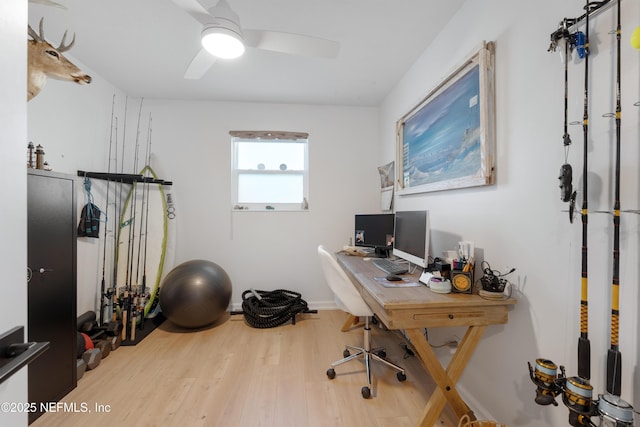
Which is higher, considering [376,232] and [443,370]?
[376,232]

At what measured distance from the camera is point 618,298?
2.84ft

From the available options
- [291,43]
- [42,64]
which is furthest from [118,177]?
[291,43]

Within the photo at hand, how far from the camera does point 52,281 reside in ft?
5.17

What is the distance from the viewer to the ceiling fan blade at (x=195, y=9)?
1.30 metres

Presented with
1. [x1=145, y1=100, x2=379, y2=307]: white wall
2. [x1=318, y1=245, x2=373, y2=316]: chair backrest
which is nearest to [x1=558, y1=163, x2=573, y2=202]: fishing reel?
[x1=318, y1=245, x2=373, y2=316]: chair backrest

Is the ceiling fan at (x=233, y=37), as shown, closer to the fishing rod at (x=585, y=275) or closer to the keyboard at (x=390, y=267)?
the fishing rod at (x=585, y=275)

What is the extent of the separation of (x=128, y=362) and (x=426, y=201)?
9.26ft

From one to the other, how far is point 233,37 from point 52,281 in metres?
1.82

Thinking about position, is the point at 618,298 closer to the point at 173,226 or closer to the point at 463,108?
the point at 463,108

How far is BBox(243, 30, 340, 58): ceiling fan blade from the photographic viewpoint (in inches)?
59.5

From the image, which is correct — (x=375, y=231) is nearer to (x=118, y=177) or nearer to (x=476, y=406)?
(x=476, y=406)

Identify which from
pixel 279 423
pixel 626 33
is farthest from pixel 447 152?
pixel 279 423

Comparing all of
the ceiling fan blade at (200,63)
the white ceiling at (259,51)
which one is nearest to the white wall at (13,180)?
the white ceiling at (259,51)

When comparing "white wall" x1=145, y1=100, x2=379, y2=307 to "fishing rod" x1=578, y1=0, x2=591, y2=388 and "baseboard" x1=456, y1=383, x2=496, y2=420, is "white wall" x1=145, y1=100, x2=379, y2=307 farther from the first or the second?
"fishing rod" x1=578, y1=0, x2=591, y2=388
